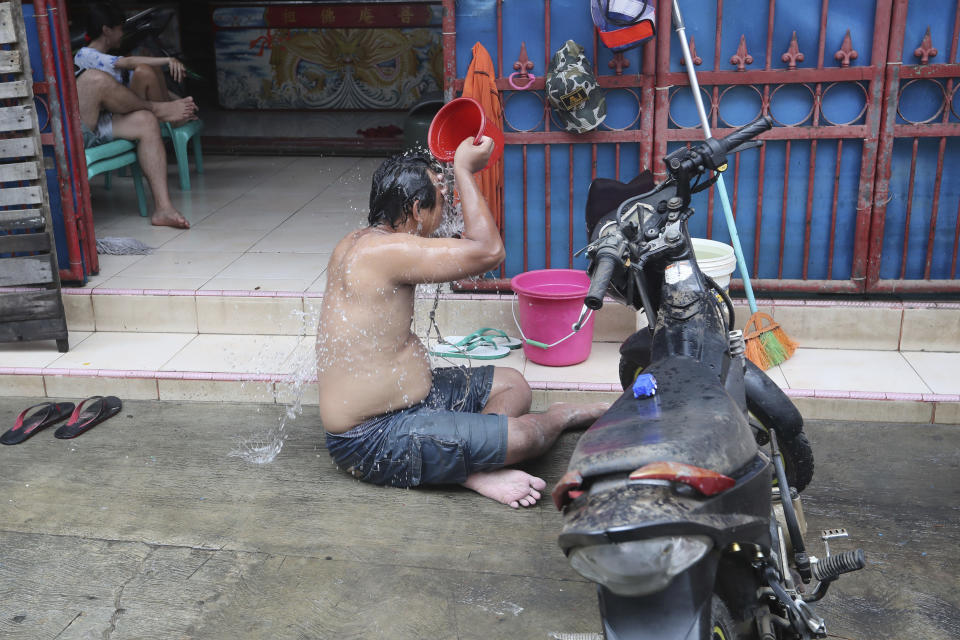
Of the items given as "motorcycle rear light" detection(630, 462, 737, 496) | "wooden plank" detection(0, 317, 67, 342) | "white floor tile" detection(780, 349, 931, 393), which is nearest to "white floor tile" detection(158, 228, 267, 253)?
"wooden plank" detection(0, 317, 67, 342)

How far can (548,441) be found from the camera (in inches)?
152

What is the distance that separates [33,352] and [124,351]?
0.52 metres

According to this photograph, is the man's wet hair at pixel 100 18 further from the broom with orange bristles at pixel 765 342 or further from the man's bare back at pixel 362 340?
the broom with orange bristles at pixel 765 342

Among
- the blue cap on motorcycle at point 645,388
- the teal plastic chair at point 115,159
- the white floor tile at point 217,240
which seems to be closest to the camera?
the blue cap on motorcycle at point 645,388

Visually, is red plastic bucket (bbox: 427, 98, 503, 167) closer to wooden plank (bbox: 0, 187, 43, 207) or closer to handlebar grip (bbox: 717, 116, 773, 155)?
handlebar grip (bbox: 717, 116, 773, 155)

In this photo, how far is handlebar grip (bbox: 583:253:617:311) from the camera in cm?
219

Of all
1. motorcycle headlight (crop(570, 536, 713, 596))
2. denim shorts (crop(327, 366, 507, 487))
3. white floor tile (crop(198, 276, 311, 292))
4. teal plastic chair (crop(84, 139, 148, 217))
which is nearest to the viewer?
motorcycle headlight (crop(570, 536, 713, 596))

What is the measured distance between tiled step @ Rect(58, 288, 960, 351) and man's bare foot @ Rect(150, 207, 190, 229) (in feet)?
4.82

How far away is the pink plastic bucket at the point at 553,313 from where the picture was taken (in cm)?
455

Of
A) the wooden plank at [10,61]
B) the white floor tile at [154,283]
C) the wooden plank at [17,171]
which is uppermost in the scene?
the wooden plank at [10,61]

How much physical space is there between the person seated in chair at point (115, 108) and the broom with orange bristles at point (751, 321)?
391cm

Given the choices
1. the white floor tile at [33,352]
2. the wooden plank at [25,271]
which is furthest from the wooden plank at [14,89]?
the white floor tile at [33,352]

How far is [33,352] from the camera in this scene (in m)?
5.07

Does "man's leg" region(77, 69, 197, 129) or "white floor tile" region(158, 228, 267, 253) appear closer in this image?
"white floor tile" region(158, 228, 267, 253)
